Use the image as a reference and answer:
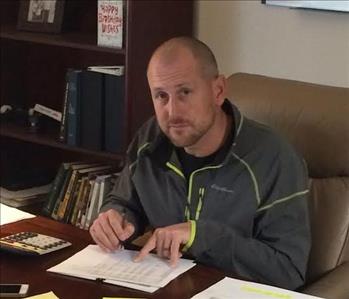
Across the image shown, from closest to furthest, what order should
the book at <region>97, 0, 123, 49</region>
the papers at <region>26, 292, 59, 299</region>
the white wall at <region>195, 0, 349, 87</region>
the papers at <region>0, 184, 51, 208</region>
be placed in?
1. the papers at <region>26, 292, 59, 299</region>
2. the white wall at <region>195, 0, 349, 87</region>
3. the book at <region>97, 0, 123, 49</region>
4. the papers at <region>0, 184, 51, 208</region>

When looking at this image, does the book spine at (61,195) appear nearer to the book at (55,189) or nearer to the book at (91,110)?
the book at (55,189)

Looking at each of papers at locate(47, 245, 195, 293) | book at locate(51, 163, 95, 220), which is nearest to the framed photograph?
book at locate(51, 163, 95, 220)

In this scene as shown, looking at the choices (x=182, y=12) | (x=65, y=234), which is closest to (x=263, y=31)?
(x=182, y=12)

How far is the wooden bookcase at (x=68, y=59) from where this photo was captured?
2823mm

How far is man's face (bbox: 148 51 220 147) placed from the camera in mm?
2027

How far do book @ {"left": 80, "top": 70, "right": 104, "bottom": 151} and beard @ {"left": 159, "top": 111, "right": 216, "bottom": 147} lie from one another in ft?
3.15

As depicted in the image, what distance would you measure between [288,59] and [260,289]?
1218 millimetres

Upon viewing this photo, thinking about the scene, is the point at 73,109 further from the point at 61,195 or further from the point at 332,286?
the point at 332,286

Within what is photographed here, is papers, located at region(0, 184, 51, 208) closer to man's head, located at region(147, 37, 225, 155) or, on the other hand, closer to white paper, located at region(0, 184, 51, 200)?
white paper, located at region(0, 184, 51, 200)

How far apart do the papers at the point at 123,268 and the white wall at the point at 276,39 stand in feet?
3.45

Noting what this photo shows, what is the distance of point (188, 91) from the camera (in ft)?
6.67

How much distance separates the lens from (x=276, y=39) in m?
2.76

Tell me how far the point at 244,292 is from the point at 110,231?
428 mm

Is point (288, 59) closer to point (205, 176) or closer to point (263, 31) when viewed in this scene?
point (263, 31)
